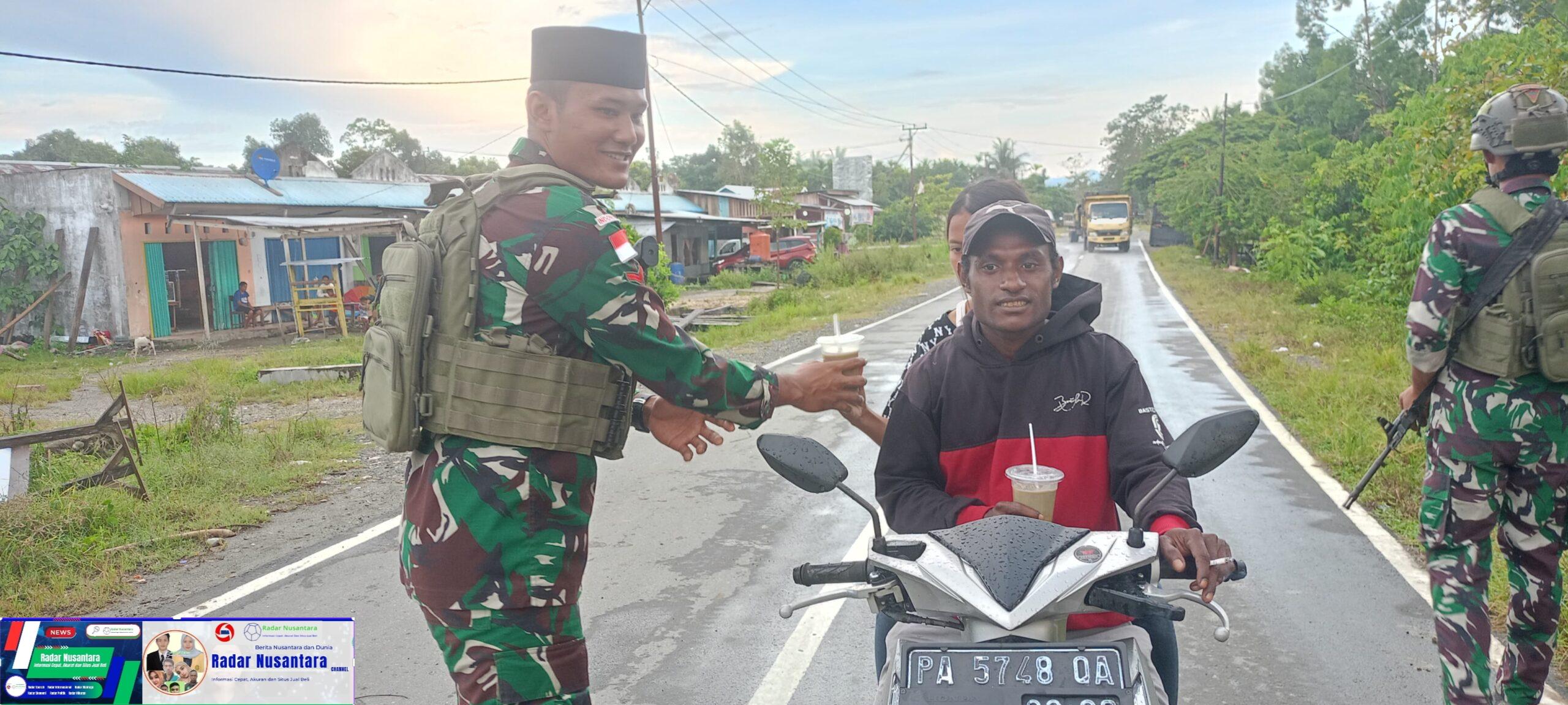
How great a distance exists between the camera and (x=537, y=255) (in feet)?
7.51

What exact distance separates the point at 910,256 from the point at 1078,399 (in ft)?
117

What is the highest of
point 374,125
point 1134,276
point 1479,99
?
point 374,125

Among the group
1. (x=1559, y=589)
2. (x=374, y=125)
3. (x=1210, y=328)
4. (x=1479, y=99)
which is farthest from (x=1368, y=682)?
(x=374, y=125)

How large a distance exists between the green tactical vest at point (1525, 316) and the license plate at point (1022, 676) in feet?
6.64

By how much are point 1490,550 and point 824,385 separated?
2.10m

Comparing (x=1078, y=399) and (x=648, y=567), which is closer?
(x=1078, y=399)

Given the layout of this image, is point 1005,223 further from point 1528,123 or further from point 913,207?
point 913,207

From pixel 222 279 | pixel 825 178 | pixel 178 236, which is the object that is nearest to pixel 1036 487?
pixel 178 236

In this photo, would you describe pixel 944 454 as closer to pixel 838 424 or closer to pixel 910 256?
pixel 838 424

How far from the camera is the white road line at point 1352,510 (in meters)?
4.69

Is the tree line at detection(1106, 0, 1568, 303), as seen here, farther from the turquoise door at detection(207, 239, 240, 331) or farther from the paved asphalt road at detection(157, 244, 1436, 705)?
the turquoise door at detection(207, 239, 240, 331)

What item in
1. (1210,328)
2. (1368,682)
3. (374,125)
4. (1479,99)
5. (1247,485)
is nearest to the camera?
(1368,682)

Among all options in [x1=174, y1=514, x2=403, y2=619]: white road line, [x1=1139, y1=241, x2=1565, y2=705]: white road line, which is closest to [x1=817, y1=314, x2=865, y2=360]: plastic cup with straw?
[x1=174, y1=514, x2=403, y2=619]: white road line

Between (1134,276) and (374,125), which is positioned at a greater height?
(374,125)
